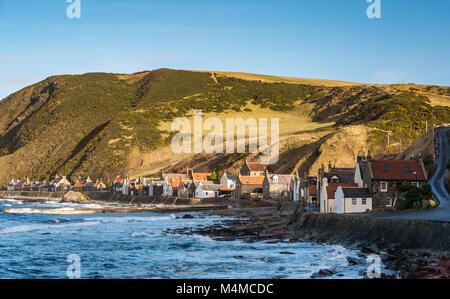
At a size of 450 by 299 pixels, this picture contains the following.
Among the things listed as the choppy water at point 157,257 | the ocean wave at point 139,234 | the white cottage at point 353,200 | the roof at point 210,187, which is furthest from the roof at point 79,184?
the white cottage at point 353,200

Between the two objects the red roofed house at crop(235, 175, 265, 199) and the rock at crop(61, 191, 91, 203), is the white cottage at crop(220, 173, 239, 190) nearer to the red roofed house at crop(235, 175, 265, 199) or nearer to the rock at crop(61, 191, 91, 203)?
the red roofed house at crop(235, 175, 265, 199)

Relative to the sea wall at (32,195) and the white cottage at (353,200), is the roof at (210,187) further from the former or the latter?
the sea wall at (32,195)

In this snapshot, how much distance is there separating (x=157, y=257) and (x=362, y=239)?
47.5 ft

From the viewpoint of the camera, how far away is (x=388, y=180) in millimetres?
49125

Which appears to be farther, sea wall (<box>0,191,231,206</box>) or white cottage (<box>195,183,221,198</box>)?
white cottage (<box>195,183,221,198</box>)

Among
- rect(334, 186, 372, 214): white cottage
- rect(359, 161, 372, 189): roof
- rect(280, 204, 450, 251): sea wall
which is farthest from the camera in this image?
rect(359, 161, 372, 189): roof

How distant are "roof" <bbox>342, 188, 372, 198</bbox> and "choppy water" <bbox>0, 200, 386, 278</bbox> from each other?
9189mm

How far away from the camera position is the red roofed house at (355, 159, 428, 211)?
49.0 metres

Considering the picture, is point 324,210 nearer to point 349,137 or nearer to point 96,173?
point 349,137

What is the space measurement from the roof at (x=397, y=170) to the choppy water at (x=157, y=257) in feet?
41.4

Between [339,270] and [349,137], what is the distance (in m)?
99.4

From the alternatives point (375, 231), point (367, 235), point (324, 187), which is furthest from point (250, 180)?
point (375, 231)

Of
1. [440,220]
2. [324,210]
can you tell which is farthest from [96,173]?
[440,220]

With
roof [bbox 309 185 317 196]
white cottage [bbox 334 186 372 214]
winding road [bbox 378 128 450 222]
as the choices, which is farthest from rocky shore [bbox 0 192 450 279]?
roof [bbox 309 185 317 196]
